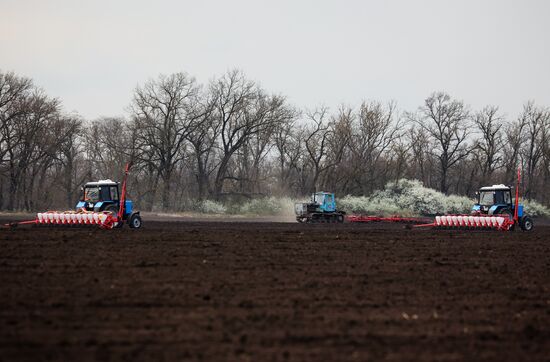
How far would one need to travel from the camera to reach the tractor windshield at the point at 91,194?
37781 mm

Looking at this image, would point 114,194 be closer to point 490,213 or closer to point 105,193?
point 105,193

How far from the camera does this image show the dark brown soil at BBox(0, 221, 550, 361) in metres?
10.8

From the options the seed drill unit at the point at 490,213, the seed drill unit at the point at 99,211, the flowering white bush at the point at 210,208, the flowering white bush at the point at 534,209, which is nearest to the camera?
the seed drill unit at the point at 99,211

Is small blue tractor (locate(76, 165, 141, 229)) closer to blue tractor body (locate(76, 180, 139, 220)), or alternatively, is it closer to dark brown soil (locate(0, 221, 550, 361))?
blue tractor body (locate(76, 180, 139, 220))

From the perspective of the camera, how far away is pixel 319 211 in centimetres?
5453

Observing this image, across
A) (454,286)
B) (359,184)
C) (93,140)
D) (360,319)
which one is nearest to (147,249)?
(454,286)

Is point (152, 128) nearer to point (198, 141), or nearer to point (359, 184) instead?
point (198, 141)

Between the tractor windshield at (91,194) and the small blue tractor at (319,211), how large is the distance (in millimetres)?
19522

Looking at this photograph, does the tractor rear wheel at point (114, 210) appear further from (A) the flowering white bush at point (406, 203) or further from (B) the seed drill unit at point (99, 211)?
(A) the flowering white bush at point (406, 203)

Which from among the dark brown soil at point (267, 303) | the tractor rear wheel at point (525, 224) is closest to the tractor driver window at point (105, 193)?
the dark brown soil at point (267, 303)

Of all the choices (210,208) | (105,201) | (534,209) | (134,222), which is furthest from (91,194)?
(534,209)

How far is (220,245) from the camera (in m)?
26.9

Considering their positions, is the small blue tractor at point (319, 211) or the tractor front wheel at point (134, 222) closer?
the tractor front wheel at point (134, 222)

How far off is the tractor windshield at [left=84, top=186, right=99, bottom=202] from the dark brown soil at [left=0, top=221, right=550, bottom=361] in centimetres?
1165
